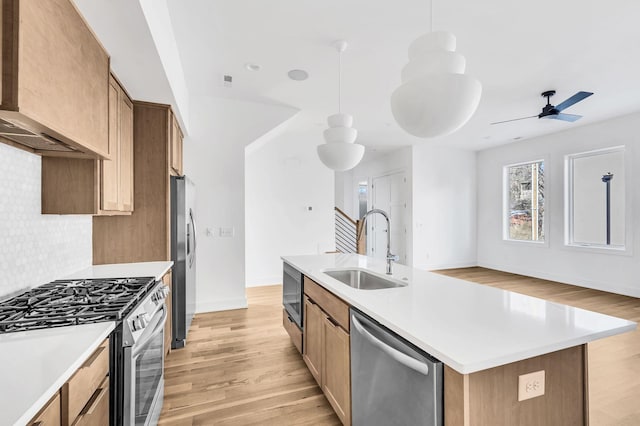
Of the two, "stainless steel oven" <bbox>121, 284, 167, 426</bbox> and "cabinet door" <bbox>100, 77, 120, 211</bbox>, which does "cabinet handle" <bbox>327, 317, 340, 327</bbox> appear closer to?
"stainless steel oven" <bbox>121, 284, 167, 426</bbox>

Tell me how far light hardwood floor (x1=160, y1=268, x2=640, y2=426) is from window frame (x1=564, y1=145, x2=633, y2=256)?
142 centimetres

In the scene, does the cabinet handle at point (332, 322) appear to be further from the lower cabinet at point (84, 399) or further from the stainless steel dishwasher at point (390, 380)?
the lower cabinet at point (84, 399)

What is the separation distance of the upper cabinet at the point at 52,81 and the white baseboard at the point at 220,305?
2529mm

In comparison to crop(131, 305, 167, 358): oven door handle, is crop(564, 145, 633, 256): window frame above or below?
above

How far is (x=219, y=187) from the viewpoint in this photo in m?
3.88

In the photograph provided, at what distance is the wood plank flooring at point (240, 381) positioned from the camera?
6.14 feet

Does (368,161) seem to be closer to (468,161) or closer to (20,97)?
(468,161)

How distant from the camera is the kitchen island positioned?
90 centimetres

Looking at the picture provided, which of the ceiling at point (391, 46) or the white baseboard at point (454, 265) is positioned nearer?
the ceiling at point (391, 46)

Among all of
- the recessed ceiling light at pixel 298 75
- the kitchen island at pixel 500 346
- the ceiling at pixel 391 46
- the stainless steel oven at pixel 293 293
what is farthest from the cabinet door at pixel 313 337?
the recessed ceiling light at pixel 298 75

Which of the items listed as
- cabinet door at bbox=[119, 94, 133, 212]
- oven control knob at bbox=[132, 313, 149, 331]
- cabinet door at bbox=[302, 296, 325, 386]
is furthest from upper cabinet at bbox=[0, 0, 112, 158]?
cabinet door at bbox=[302, 296, 325, 386]

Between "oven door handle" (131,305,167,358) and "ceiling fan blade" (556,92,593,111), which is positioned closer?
"oven door handle" (131,305,167,358)

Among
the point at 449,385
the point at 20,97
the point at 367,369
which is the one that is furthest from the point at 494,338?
the point at 20,97

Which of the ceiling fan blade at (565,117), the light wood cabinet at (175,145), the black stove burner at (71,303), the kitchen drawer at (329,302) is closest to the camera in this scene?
the black stove burner at (71,303)
